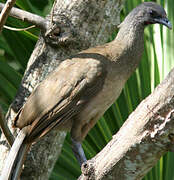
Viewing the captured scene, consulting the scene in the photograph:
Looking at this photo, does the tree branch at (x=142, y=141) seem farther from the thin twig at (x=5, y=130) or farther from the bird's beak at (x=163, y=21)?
the bird's beak at (x=163, y=21)

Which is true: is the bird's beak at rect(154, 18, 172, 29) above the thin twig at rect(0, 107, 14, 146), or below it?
above

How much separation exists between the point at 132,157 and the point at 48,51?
109cm

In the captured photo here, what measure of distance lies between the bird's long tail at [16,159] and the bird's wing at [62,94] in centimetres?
7

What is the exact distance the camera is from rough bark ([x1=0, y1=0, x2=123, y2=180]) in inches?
102

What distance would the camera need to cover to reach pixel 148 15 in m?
2.73

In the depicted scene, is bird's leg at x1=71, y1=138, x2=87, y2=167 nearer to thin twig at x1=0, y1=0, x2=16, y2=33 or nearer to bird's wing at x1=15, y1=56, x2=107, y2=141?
bird's wing at x1=15, y1=56, x2=107, y2=141

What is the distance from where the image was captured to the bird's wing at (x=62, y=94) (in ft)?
8.08

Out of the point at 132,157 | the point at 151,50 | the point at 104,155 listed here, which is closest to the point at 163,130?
the point at 132,157

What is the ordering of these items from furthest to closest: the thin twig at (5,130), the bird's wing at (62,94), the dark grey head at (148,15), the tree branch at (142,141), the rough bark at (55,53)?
the dark grey head at (148,15) < the rough bark at (55,53) < the bird's wing at (62,94) < the thin twig at (5,130) < the tree branch at (142,141)

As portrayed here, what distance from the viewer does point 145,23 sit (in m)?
2.76

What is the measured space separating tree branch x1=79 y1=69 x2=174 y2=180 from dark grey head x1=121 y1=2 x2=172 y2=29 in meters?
1.11

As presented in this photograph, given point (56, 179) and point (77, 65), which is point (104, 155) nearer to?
point (77, 65)

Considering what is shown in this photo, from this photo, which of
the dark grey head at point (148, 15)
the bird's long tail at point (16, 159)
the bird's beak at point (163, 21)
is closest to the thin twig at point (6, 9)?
the bird's long tail at point (16, 159)

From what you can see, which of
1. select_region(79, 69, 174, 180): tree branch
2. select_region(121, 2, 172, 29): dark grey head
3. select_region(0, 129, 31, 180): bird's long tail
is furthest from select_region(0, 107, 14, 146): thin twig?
select_region(121, 2, 172, 29): dark grey head
